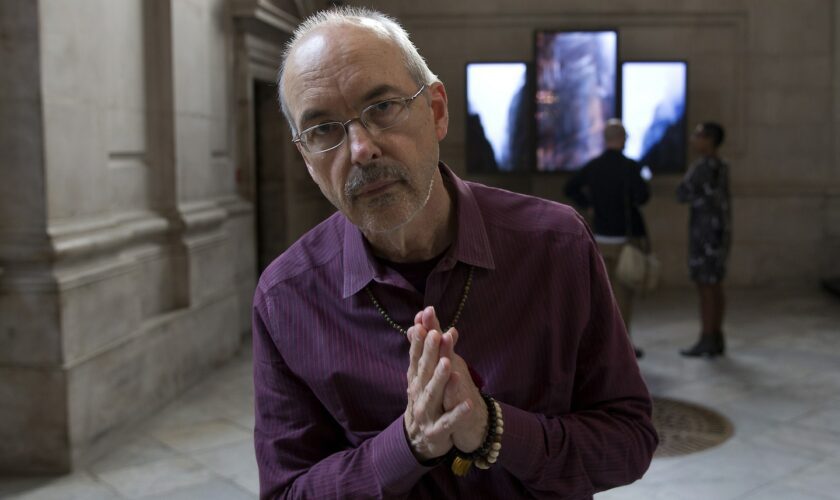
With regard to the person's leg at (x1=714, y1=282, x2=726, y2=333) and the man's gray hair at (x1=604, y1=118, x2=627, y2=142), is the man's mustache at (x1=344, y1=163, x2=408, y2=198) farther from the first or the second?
Answer: the person's leg at (x1=714, y1=282, x2=726, y2=333)

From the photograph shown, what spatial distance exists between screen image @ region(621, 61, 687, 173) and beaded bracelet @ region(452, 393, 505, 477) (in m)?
10.1

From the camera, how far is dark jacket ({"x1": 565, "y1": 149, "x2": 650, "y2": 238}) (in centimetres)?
772

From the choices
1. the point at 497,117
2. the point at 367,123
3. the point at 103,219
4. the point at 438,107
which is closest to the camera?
the point at 367,123

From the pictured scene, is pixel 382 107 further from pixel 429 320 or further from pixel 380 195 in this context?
pixel 429 320

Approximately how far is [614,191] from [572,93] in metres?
4.05

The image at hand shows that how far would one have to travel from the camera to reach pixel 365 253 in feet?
6.51

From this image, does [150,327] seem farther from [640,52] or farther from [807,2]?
[807,2]

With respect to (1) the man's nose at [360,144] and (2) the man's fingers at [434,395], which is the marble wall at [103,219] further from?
(2) the man's fingers at [434,395]

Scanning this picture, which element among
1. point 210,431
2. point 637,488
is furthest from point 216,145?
point 637,488

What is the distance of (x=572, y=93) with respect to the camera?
11.5 metres

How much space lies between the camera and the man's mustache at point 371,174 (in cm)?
189

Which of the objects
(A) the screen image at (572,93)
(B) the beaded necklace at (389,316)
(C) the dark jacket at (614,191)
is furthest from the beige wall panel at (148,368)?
(A) the screen image at (572,93)

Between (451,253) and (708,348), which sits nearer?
(451,253)

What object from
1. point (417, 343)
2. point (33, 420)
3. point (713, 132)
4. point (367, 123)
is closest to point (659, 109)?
point (713, 132)
